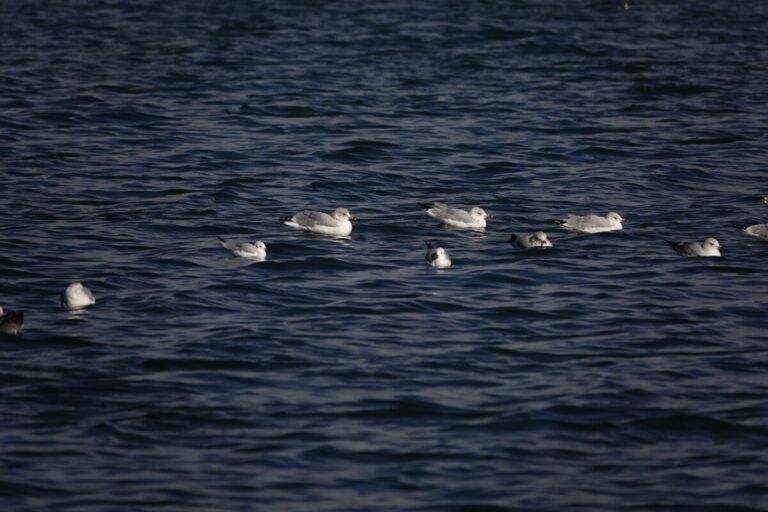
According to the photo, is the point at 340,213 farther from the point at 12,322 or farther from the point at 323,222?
A: the point at 12,322

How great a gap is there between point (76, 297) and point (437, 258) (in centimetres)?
505

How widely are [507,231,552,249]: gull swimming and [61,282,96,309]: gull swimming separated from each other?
642cm

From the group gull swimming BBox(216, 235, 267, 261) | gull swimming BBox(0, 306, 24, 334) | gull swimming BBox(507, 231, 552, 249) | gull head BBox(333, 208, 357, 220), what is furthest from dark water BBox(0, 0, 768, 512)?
gull head BBox(333, 208, 357, 220)

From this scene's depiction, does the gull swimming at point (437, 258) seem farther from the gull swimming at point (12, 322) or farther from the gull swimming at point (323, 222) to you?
the gull swimming at point (12, 322)

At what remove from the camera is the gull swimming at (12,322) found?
13.5 meters

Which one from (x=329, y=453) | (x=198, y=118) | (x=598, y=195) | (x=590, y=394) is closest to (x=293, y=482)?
(x=329, y=453)

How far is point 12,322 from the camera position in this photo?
532 inches

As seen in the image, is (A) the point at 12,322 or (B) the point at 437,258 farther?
(B) the point at 437,258

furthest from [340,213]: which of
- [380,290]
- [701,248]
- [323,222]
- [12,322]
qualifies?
[12,322]

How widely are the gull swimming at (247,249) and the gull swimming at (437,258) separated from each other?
238 cm

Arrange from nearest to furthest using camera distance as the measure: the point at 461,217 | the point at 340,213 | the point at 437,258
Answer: the point at 437,258
the point at 340,213
the point at 461,217

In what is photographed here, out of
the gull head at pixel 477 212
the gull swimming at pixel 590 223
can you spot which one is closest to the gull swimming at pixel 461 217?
the gull head at pixel 477 212

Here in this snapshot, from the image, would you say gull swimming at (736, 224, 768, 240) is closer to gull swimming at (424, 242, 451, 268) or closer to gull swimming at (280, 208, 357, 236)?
gull swimming at (424, 242, 451, 268)

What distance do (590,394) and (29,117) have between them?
757 inches
